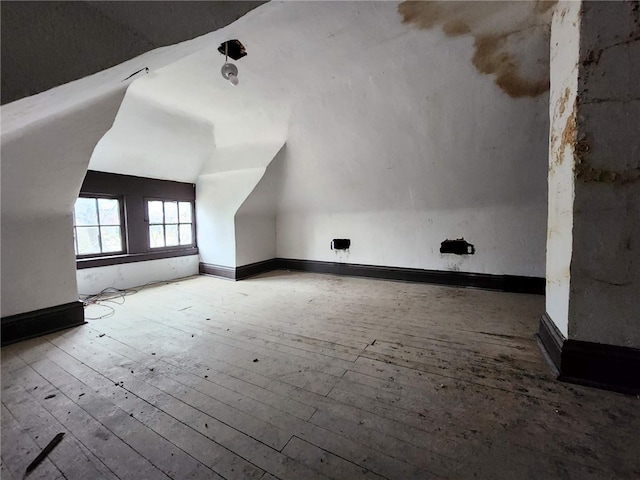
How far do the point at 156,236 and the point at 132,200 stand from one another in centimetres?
66

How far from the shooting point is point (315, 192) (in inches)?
181

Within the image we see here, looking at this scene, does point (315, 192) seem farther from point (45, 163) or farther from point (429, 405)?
point (429, 405)

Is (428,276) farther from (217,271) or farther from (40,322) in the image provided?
(40,322)

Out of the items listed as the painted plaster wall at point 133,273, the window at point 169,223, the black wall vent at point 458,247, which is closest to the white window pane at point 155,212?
the window at point 169,223

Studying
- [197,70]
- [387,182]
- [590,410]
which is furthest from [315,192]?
[590,410]

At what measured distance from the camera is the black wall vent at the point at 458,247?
3912 millimetres

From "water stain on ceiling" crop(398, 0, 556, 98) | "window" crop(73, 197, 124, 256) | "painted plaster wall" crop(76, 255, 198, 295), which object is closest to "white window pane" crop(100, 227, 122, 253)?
"window" crop(73, 197, 124, 256)

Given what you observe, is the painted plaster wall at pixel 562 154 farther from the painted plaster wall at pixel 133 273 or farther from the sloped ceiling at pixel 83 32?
the painted plaster wall at pixel 133 273

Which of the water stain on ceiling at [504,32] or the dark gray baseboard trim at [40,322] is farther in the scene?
the dark gray baseboard trim at [40,322]

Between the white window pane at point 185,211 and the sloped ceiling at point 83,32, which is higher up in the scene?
the sloped ceiling at point 83,32

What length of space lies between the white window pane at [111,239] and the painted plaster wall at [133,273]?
249 millimetres

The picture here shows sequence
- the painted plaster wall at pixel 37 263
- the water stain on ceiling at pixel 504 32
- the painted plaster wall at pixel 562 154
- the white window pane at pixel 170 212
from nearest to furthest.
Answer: the painted plaster wall at pixel 562 154 < the water stain on ceiling at pixel 504 32 < the painted plaster wall at pixel 37 263 < the white window pane at pixel 170 212

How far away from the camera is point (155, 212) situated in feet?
14.5

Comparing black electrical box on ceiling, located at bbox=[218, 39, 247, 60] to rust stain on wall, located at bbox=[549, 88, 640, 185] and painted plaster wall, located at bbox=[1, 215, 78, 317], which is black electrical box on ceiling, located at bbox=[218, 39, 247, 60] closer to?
painted plaster wall, located at bbox=[1, 215, 78, 317]
